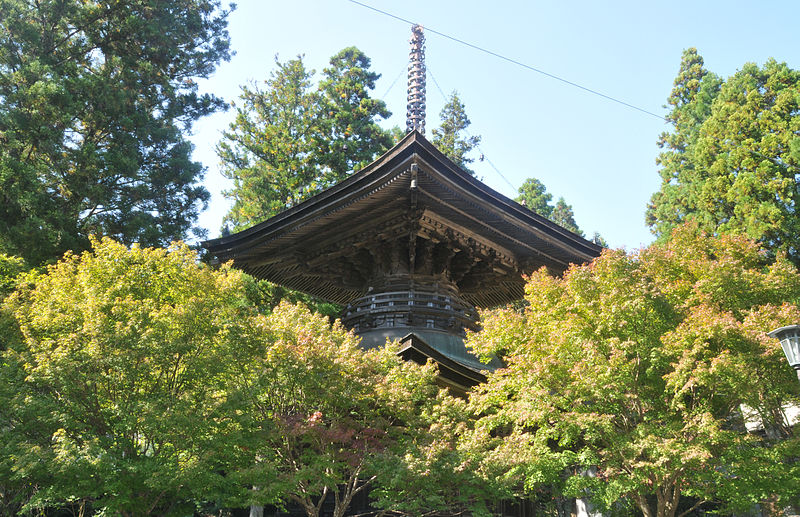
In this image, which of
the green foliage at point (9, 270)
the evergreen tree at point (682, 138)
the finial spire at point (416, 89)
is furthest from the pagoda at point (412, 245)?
the evergreen tree at point (682, 138)

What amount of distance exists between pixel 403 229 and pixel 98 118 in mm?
11045

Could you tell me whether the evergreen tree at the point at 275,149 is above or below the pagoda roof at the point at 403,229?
above

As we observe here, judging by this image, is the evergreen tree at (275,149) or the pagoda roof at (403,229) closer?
the pagoda roof at (403,229)

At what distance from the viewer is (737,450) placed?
28.1 feet

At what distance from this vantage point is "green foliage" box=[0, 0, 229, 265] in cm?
1582

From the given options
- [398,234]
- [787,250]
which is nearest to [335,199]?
[398,234]

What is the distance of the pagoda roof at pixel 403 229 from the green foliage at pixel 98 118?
5.40 meters

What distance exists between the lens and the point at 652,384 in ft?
31.6

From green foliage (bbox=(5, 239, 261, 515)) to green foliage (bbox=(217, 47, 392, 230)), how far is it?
1634cm

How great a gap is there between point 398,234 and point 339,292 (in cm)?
567

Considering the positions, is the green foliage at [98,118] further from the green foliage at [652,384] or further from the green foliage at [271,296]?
the green foliage at [652,384]

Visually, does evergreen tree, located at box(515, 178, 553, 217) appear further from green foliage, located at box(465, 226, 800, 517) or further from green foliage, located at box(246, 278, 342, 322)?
green foliage, located at box(465, 226, 800, 517)

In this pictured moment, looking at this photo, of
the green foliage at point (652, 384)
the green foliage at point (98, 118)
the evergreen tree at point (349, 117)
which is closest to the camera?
the green foliage at point (652, 384)

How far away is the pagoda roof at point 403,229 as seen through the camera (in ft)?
42.0
